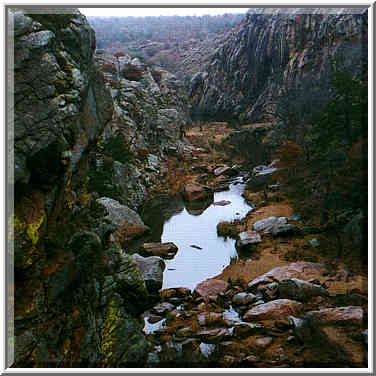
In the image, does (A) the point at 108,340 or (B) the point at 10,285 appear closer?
(B) the point at 10,285

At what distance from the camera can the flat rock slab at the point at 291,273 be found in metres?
11.6

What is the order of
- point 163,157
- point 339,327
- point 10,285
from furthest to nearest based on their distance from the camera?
point 163,157
point 339,327
point 10,285

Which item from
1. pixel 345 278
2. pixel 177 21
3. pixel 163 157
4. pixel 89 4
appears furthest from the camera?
pixel 177 21

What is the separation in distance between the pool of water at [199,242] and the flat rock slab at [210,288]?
23.0 inches

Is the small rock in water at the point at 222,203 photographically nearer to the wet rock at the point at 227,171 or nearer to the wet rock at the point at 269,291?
the wet rock at the point at 227,171

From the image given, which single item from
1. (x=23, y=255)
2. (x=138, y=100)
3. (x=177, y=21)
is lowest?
(x=23, y=255)

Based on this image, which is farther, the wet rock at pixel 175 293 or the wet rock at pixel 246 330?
the wet rock at pixel 175 293

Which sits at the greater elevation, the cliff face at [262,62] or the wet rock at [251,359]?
the cliff face at [262,62]

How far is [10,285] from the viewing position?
4910 millimetres

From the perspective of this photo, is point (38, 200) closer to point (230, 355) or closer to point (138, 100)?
point (230, 355)

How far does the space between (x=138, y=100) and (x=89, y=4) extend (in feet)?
80.5

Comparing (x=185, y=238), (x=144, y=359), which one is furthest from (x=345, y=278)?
(x=185, y=238)

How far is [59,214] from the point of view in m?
6.21

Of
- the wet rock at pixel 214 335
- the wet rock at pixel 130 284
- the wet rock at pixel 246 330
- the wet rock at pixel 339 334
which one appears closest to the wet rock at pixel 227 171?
the wet rock at pixel 130 284
